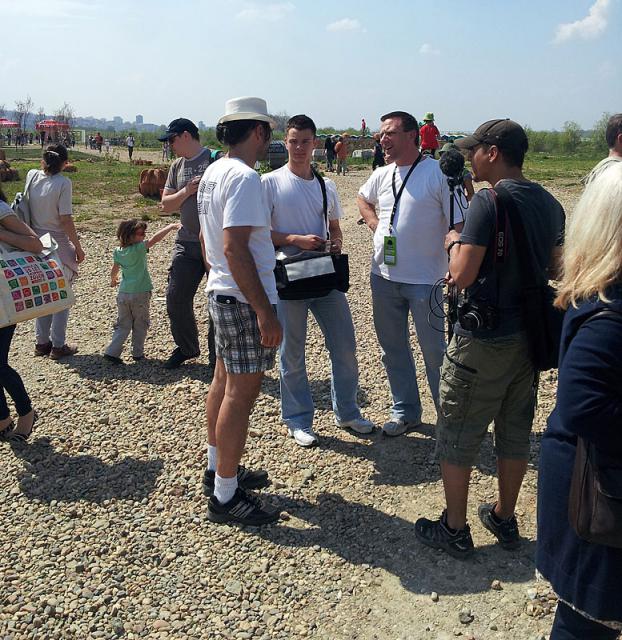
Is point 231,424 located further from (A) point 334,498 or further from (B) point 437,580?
(B) point 437,580

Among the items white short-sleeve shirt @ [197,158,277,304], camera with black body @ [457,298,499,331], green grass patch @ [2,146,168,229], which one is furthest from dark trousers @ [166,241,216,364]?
green grass patch @ [2,146,168,229]

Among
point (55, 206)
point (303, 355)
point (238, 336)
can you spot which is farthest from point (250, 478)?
point (55, 206)

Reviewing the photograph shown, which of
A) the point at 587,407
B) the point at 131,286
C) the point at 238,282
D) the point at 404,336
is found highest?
the point at 238,282

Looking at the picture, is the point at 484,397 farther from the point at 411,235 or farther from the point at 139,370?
the point at 139,370

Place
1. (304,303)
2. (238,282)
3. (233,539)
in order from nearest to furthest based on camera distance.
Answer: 1. (238,282)
2. (233,539)
3. (304,303)

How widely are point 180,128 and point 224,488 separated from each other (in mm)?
3074

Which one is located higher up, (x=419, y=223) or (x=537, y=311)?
(x=419, y=223)

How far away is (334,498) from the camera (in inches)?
150

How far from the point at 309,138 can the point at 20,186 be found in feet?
55.5

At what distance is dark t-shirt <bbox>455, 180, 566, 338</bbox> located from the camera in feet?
8.97

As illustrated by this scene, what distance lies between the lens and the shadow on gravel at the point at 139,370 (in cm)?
563

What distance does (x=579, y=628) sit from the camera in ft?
6.25

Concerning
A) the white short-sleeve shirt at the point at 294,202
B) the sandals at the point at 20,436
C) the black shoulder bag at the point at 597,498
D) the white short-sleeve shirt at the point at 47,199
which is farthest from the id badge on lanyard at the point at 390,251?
the white short-sleeve shirt at the point at 47,199

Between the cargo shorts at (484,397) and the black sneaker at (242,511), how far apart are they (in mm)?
1035
